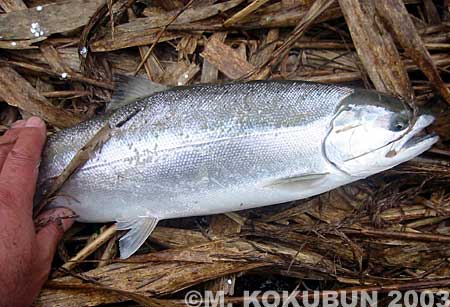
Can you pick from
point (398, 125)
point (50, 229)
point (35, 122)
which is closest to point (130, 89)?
point (35, 122)

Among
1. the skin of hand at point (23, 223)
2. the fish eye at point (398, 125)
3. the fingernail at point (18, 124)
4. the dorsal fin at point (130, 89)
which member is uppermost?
the dorsal fin at point (130, 89)

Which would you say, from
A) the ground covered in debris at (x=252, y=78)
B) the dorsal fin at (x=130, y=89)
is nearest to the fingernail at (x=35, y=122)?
the ground covered in debris at (x=252, y=78)

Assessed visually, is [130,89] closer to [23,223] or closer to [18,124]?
[18,124]

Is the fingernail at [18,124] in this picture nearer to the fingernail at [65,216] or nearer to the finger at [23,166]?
the finger at [23,166]

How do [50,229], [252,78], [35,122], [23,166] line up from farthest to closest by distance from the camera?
[252,78], [35,122], [50,229], [23,166]

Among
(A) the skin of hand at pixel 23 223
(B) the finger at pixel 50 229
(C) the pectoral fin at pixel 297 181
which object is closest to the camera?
(A) the skin of hand at pixel 23 223

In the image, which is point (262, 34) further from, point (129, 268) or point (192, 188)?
point (129, 268)

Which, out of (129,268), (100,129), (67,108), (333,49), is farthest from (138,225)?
(333,49)
